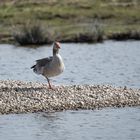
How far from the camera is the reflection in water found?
18.2 metres

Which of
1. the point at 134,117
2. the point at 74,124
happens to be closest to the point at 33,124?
the point at 74,124

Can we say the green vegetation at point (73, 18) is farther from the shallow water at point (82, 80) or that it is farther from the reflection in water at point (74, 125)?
the reflection in water at point (74, 125)

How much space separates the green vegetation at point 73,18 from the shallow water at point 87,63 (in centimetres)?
179

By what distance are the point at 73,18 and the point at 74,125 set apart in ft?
97.2

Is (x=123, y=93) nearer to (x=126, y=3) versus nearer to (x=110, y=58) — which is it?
(x=110, y=58)

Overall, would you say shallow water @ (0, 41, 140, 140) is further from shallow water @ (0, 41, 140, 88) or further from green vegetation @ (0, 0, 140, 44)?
green vegetation @ (0, 0, 140, 44)

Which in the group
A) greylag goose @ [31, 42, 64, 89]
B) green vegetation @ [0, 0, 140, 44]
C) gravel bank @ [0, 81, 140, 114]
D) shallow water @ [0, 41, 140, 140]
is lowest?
green vegetation @ [0, 0, 140, 44]

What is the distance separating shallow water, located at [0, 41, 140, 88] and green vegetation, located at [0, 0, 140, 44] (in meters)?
1.79

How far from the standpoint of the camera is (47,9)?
51.6 meters

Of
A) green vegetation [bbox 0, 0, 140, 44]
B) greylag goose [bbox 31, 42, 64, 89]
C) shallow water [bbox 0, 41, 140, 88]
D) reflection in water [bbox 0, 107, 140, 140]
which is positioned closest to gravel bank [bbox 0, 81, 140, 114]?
reflection in water [bbox 0, 107, 140, 140]

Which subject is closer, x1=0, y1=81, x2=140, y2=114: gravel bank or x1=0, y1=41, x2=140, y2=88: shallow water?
x1=0, y1=81, x2=140, y2=114: gravel bank

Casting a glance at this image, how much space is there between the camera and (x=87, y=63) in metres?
31.6

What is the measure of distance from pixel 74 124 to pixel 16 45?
798 inches

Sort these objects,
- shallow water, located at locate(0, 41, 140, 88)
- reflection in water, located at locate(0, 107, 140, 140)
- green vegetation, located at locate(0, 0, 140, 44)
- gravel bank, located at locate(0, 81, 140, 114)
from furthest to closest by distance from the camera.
Result: green vegetation, located at locate(0, 0, 140, 44), shallow water, located at locate(0, 41, 140, 88), gravel bank, located at locate(0, 81, 140, 114), reflection in water, located at locate(0, 107, 140, 140)
